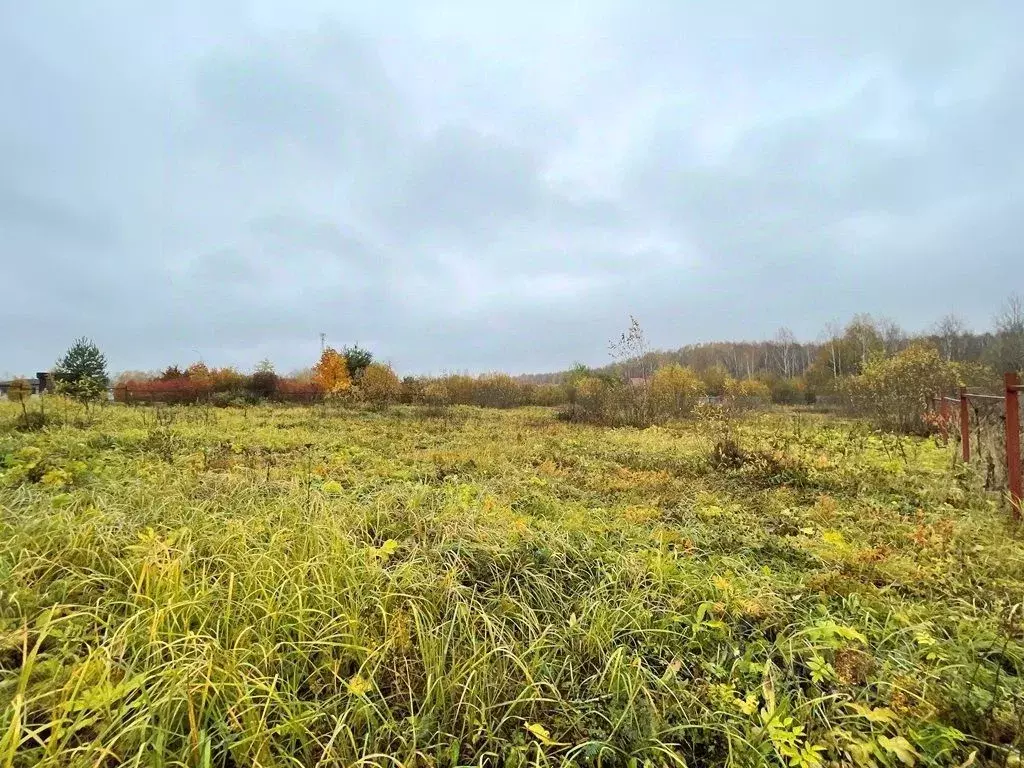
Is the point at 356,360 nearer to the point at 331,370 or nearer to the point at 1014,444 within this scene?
the point at 331,370

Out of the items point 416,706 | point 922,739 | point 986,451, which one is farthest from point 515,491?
point 986,451

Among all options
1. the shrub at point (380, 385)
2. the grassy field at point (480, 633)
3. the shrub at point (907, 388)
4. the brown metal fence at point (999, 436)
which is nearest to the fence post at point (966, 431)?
the brown metal fence at point (999, 436)

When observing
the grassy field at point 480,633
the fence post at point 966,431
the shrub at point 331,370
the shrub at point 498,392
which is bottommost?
the grassy field at point 480,633

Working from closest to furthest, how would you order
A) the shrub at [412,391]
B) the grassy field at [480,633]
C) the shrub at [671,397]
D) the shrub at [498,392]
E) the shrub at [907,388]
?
the grassy field at [480,633]
the shrub at [907,388]
the shrub at [671,397]
the shrub at [412,391]
the shrub at [498,392]

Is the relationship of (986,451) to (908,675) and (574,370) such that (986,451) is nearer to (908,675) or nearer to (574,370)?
(908,675)

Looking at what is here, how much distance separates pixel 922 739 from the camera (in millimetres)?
1599

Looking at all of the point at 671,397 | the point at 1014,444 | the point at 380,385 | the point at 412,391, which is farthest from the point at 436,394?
the point at 1014,444

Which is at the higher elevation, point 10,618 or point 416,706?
point 10,618

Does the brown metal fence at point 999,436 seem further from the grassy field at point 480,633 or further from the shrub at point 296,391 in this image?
the shrub at point 296,391

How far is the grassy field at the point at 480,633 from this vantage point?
1.56m

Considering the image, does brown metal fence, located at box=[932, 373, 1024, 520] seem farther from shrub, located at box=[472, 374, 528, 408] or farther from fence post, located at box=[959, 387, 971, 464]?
shrub, located at box=[472, 374, 528, 408]

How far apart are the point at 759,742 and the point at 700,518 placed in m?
2.78

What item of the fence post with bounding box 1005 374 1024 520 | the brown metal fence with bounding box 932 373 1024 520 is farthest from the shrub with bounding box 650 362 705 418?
the fence post with bounding box 1005 374 1024 520

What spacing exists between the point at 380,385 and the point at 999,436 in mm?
18821
